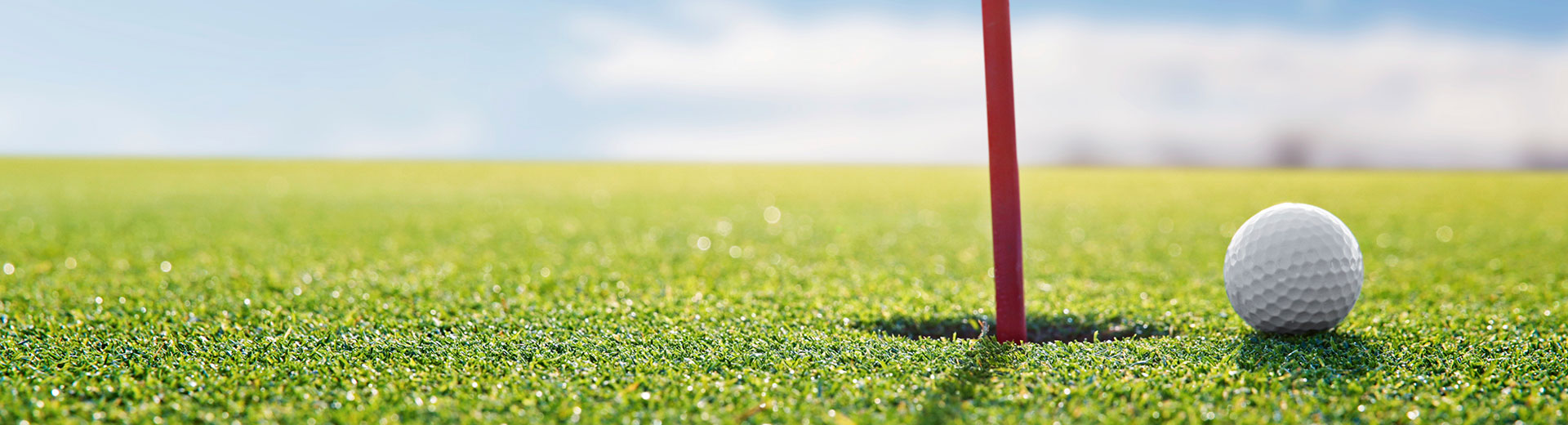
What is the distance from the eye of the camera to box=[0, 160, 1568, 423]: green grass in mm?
1939

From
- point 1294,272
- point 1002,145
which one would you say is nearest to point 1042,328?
point 1294,272

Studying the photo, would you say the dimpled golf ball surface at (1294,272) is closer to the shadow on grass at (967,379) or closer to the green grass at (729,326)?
the green grass at (729,326)

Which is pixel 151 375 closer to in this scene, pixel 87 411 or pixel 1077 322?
pixel 87 411

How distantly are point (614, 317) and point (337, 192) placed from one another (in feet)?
30.0

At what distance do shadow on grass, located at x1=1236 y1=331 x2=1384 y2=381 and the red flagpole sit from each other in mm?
565

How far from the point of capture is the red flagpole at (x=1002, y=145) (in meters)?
2.21

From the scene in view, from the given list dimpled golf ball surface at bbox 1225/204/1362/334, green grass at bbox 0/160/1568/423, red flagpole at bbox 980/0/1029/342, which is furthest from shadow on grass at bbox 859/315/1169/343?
red flagpole at bbox 980/0/1029/342

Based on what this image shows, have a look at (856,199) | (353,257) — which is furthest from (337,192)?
(353,257)

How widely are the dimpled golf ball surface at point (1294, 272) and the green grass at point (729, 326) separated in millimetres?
66

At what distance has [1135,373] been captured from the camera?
2.13m

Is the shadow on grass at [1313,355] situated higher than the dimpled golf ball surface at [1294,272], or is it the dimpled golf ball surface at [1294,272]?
the dimpled golf ball surface at [1294,272]

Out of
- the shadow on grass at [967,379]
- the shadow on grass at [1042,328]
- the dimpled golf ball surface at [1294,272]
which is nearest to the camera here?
the shadow on grass at [967,379]

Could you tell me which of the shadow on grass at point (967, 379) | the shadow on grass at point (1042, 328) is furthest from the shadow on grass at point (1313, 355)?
the shadow on grass at point (967, 379)

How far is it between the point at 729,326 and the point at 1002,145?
953 millimetres
